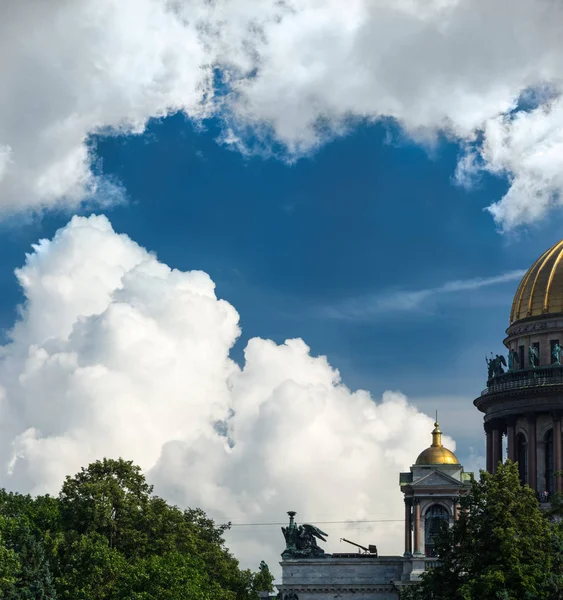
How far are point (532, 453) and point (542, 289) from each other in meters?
15.0

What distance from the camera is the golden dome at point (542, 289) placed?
135000mm

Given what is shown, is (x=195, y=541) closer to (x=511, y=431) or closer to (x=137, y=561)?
(x=137, y=561)

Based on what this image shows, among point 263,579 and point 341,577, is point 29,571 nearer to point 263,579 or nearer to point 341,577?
point 341,577

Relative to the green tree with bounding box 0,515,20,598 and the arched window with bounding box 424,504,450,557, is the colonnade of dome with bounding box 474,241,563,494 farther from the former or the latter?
the green tree with bounding box 0,515,20,598

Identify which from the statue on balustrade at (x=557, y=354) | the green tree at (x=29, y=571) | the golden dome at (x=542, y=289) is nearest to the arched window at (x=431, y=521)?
the statue on balustrade at (x=557, y=354)

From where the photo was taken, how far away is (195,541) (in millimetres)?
123312

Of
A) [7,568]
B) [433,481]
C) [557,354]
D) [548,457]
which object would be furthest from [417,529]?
[7,568]

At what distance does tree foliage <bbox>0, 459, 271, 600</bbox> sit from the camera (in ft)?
347

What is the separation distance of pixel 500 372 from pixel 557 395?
23.0 ft

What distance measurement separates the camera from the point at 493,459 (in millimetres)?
135875

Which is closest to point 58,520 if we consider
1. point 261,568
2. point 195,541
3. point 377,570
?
point 195,541

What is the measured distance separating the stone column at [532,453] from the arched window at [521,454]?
111 centimetres

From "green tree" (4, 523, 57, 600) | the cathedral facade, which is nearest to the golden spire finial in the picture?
the cathedral facade

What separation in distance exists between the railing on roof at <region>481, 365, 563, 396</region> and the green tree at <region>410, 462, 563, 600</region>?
104 feet
